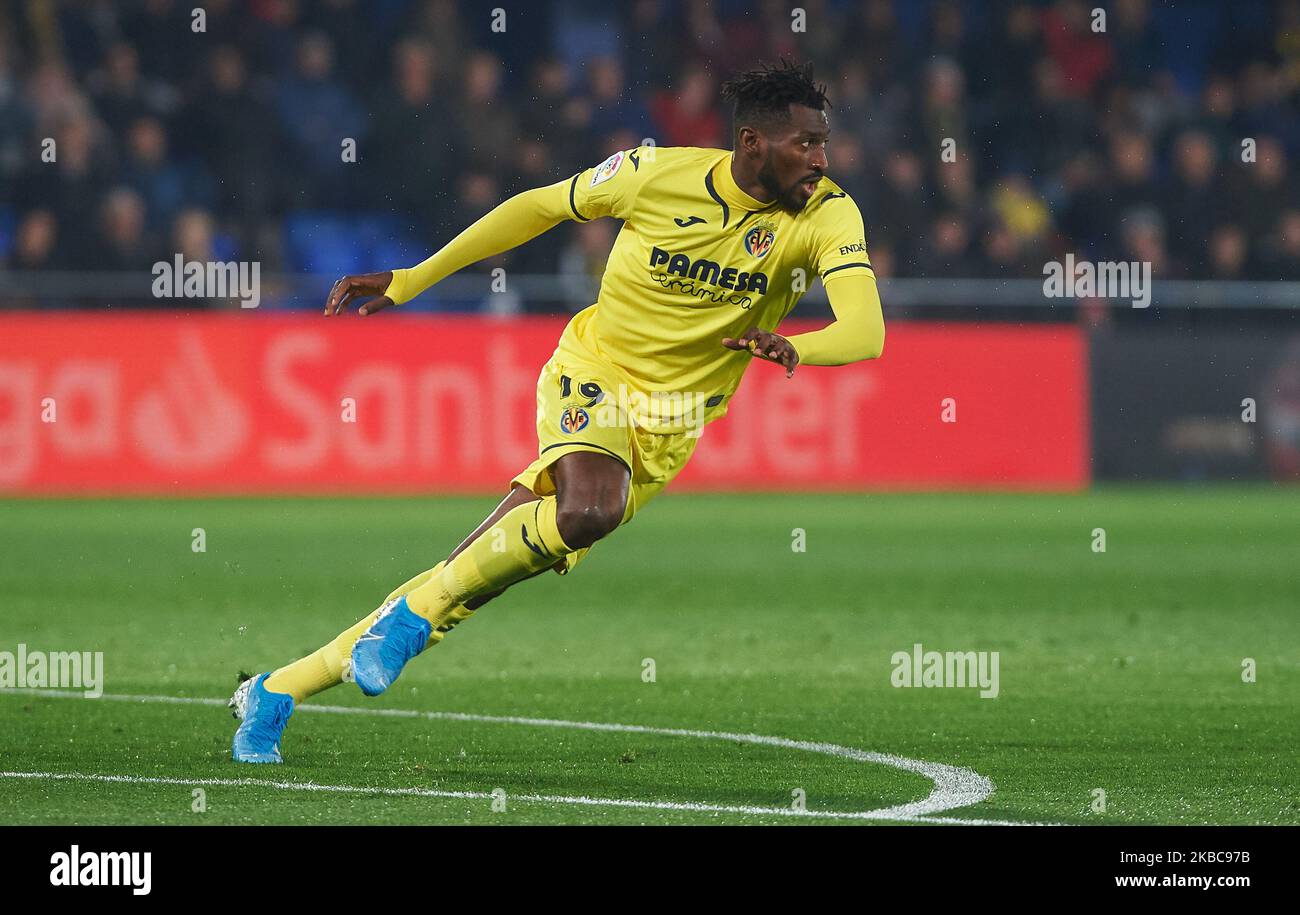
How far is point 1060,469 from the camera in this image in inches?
709

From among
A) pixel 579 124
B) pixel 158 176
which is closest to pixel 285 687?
pixel 158 176

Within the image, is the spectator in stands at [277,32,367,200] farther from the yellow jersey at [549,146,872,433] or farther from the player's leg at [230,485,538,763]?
the player's leg at [230,485,538,763]

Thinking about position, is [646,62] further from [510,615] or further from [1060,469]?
[510,615]

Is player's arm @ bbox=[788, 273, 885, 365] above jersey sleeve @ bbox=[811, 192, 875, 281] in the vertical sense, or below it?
below

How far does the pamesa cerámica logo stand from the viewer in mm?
7828

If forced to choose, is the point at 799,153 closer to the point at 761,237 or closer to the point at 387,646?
the point at 761,237

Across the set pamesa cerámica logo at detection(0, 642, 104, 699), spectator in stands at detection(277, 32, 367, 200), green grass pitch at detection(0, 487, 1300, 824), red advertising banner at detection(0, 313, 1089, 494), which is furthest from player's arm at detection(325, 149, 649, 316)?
spectator in stands at detection(277, 32, 367, 200)

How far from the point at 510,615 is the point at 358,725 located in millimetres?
3532

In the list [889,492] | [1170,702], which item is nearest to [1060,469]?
[889,492]

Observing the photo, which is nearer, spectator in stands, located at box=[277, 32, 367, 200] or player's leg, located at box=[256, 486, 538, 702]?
player's leg, located at box=[256, 486, 538, 702]

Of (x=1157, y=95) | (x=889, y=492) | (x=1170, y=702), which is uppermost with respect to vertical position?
(x=1157, y=95)

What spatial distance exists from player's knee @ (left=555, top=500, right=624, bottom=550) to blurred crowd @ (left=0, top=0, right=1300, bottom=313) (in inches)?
437

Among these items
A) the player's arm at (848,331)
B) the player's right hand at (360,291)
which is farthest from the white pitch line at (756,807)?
the player's right hand at (360,291)

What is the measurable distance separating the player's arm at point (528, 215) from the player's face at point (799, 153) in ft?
1.58
